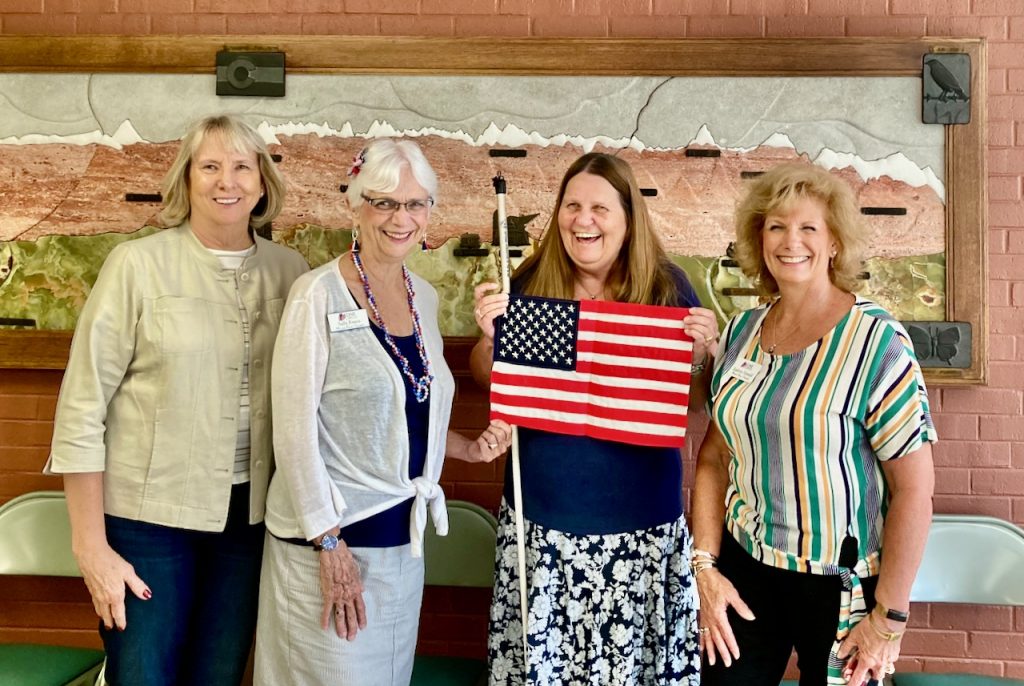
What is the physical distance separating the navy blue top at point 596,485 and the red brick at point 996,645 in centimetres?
172

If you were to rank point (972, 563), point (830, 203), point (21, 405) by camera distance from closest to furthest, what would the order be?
point (830, 203)
point (972, 563)
point (21, 405)

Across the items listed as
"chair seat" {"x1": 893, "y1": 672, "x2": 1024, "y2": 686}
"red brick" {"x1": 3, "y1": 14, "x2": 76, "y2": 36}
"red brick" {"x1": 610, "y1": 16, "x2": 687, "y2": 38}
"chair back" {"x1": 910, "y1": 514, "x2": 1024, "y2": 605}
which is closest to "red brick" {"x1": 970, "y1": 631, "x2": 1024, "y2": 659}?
"chair back" {"x1": 910, "y1": 514, "x2": 1024, "y2": 605}

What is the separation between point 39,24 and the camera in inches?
121

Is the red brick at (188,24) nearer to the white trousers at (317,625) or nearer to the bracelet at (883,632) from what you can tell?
the white trousers at (317,625)

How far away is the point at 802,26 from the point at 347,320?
84.6 inches

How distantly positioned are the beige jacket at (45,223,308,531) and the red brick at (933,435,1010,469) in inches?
99.9

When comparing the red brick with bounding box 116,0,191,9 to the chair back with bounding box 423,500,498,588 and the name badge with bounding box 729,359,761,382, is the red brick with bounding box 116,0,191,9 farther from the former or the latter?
the name badge with bounding box 729,359,761,382

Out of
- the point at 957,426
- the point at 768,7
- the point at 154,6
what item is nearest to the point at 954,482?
the point at 957,426

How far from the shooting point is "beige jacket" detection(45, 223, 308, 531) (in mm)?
2098

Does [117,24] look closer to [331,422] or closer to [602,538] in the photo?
[331,422]

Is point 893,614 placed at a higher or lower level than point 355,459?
lower

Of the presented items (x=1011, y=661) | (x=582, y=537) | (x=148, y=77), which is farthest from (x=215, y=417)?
(x=1011, y=661)

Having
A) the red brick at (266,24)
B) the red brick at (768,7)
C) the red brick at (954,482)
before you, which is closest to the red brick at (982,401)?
the red brick at (954,482)

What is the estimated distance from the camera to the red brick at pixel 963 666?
2.96 meters
